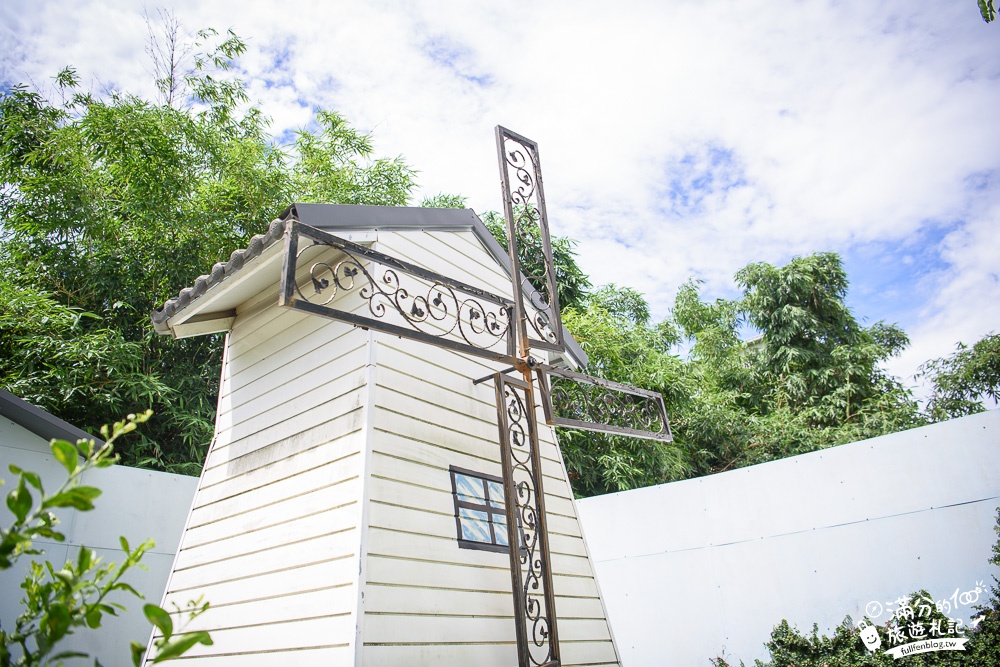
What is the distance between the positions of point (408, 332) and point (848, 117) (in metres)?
7.59

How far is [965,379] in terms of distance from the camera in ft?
36.5

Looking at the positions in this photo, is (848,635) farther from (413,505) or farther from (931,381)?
(931,381)

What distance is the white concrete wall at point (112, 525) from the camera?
13.9 ft

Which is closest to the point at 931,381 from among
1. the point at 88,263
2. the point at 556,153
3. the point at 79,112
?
the point at 556,153

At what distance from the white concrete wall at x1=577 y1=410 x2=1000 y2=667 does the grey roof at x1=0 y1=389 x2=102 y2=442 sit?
4241 mm

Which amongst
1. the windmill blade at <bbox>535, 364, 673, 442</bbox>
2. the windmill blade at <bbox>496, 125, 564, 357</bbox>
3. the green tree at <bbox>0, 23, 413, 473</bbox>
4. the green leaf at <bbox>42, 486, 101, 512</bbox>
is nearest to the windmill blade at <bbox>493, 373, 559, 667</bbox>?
the windmill blade at <bbox>535, 364, 673, 442</bbox>

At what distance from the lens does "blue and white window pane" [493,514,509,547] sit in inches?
145

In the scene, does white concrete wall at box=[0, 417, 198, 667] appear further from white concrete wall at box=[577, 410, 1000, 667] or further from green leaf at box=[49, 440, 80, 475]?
green leaf at box=[49, 440, 80, 475]

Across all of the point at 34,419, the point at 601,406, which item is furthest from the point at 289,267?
the point at 34,419

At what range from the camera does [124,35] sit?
32.8 feet

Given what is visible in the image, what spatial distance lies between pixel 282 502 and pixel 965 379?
38.5 ft

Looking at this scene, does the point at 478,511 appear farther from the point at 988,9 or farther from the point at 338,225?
the point at 988,9

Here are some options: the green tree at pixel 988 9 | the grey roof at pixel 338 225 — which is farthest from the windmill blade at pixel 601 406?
the green tree at pixel 988 9

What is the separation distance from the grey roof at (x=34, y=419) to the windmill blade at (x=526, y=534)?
2761 millimetres
